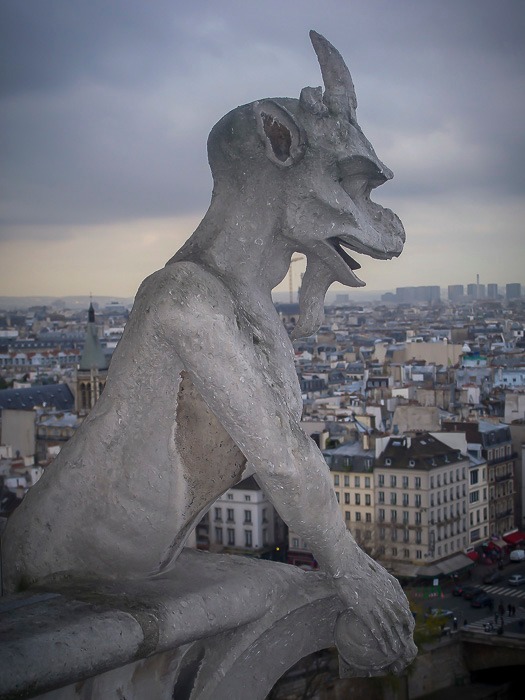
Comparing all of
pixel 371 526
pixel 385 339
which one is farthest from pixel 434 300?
pixel 371 526

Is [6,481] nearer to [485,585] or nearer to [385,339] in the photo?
[485,585]

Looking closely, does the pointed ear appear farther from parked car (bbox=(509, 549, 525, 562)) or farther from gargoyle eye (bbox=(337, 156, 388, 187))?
parked car (bbox=(509, 549, 525, 562))

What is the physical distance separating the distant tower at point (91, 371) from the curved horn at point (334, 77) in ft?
90.7

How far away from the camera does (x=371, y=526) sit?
684 inches

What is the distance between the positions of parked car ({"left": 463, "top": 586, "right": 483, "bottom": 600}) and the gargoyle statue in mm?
14194

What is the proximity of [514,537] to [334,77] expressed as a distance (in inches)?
715

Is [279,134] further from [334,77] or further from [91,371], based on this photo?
[91,371]

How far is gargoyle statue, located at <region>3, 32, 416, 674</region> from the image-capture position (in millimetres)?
1478

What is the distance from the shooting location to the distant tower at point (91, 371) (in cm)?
3103

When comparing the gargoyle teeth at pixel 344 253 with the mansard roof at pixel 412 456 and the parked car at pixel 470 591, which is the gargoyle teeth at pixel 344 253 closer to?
the parked car at pixel 470 591

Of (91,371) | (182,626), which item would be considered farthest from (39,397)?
(182,626)

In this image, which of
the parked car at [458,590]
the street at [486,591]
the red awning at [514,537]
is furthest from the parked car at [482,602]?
the red awning at [514,537]

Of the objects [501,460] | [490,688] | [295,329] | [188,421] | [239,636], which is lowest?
[490,688]

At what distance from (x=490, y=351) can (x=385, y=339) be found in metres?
9.88
